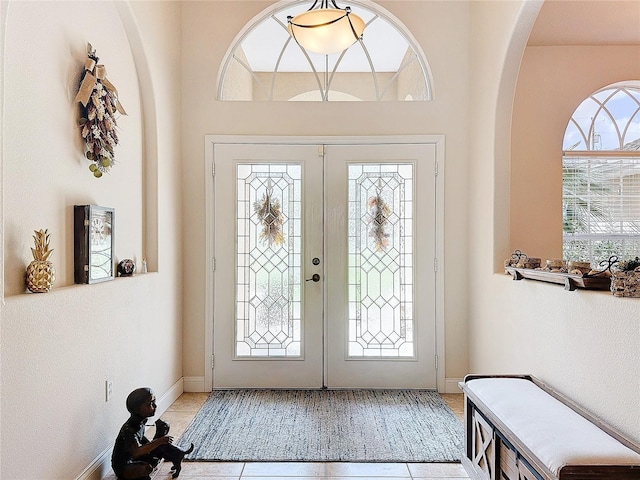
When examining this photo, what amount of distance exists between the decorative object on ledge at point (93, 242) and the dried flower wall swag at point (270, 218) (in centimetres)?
141

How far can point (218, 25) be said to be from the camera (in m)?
3.86

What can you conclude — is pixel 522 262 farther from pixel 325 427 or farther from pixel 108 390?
pixel 108 390

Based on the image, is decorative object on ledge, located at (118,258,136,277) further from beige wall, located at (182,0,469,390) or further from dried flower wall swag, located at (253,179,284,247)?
dried flower wall swag, located at (253,179,284,247)

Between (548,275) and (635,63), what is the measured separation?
274 cm

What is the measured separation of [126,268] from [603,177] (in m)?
4.06

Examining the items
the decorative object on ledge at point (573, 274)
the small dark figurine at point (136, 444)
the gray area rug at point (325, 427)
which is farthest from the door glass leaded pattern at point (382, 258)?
the small dark figurine at point (136, 444)

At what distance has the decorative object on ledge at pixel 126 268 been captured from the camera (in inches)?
109

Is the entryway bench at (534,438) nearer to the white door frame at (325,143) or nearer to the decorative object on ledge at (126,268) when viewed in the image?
the white door frame at (325,143)

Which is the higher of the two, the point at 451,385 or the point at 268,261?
the point at 268,261

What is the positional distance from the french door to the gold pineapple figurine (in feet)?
6.32

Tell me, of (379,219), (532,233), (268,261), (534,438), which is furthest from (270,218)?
(534,438)

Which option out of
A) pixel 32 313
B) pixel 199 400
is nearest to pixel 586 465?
pixel 32 313

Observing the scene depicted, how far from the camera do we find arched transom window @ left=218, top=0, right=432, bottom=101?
388 cm

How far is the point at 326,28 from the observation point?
2.67 m
